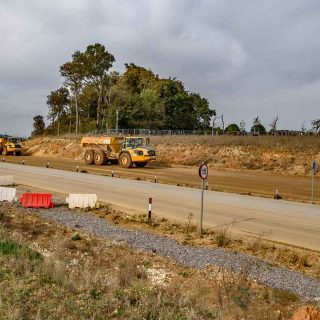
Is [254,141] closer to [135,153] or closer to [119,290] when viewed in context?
[135,153]

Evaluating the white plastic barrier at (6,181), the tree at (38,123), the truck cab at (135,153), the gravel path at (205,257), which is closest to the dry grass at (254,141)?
the truck cab at (135,153)

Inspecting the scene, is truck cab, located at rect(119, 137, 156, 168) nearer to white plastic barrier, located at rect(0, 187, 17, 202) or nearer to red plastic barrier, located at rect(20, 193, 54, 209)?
white plastic barrier, located at rect(0, 187, 17, 202)

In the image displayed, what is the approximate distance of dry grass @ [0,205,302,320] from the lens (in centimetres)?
610

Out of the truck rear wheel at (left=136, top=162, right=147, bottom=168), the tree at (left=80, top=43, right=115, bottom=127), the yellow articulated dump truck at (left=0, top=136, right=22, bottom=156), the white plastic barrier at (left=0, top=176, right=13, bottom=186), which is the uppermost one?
the tree at (left=80, top=43, right=115, bottom=127)

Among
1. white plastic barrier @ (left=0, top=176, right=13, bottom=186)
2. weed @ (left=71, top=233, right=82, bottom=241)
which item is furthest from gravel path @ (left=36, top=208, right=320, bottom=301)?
white plastic barrier @ (left=0, top=176, right=13, bottom=186)

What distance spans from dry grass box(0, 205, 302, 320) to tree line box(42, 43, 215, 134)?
56693 millimetres

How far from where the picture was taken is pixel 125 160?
36.6 m

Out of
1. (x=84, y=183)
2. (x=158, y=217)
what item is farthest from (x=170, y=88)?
(x=158, y=217)

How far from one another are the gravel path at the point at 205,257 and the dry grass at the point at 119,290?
→ 0.53 m

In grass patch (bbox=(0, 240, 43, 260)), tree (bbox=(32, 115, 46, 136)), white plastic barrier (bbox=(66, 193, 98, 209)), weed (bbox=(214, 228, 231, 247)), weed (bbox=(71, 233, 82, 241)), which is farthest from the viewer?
tree (bbox=(32, 115, 46, 136))

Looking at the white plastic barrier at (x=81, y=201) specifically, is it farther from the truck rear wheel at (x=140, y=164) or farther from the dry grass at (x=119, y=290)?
the truck rear wheel at (x=140, y=164)

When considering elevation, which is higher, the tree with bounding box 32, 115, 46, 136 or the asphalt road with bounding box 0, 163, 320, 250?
the tree with bounding box 32, 115, 46, 136

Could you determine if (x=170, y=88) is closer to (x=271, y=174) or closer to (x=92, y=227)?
(x=271, y=174)

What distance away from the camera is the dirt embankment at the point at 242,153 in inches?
1515
